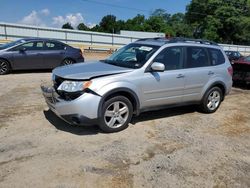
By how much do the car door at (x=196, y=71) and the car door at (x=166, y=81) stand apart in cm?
18

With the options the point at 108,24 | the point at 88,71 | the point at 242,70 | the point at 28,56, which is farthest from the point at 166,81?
the point at 108,24

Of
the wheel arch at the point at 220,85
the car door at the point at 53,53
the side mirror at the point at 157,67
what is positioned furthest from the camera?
the car door at the point at 53,53

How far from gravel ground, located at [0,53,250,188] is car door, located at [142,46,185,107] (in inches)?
20.8

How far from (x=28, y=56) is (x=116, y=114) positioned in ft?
25.4

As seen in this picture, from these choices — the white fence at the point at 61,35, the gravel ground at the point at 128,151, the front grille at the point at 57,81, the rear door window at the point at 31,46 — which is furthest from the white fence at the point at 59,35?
the front grille at the point at 57,81

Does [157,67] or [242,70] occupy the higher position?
[157,67]

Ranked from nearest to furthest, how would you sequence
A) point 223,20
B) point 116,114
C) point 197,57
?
point 116,114, point 197,57, point 223,20

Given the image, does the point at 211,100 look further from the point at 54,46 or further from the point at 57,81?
the point at 54,46

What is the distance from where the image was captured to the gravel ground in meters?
3.98

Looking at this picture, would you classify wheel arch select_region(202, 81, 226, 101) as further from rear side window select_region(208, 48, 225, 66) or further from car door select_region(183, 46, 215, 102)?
rear side window select_region(208, 48, 225, 66)

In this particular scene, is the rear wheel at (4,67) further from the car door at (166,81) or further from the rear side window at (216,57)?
the rear side window at (216,57)

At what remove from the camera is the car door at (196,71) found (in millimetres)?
6627

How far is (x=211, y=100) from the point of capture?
7.38 metres

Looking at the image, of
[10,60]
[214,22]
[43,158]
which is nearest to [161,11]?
[214,22]
